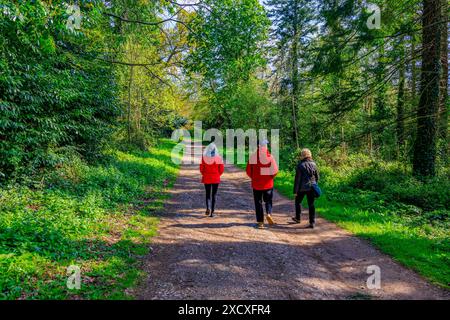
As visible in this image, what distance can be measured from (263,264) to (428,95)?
9.24m

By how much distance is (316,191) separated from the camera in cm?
738

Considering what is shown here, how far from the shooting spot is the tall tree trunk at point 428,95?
32.3ft

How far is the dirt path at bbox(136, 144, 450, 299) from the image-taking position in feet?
14.0

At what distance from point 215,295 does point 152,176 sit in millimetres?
10156

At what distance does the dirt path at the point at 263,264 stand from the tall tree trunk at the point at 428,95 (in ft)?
17.5

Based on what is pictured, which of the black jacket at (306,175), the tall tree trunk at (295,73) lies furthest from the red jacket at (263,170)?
the tall tree trunk at (295,73)

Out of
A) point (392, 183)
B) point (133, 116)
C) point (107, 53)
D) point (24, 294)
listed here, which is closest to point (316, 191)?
point (392, 183)

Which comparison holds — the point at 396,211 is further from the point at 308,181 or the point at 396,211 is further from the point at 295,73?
the point at 295,73

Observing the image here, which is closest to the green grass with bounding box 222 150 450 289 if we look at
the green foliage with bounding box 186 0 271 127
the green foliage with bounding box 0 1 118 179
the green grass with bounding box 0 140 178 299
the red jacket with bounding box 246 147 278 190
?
the red jacket with bounding box 246 147 278 190

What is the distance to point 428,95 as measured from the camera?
404 inches

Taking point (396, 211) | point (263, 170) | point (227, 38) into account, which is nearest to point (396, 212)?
point (396, 211)

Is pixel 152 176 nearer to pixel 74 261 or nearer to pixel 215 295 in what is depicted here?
pixel 74 261

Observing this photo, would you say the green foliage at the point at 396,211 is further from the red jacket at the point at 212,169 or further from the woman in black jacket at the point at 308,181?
the red jacket at the point at 212,169

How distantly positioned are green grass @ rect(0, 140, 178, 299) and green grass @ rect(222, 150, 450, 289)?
197 inches
